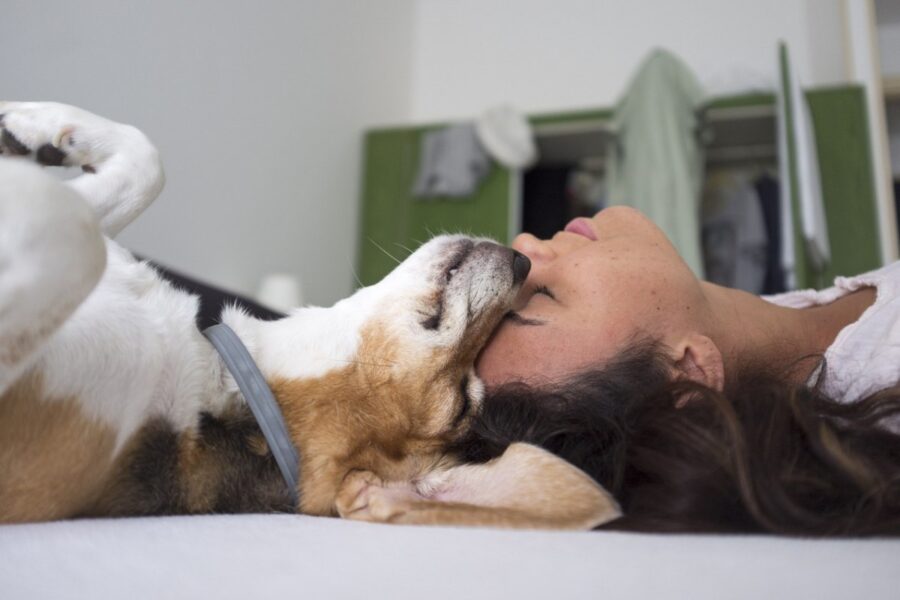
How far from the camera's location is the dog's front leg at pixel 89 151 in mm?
1438

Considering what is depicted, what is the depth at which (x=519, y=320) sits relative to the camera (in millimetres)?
1558

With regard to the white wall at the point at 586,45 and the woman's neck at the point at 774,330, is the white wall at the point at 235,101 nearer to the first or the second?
the white wall at the point at 586,45

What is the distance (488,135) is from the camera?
534cm

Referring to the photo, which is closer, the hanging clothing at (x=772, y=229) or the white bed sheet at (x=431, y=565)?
the white bed sheet at (x=431, y=565)

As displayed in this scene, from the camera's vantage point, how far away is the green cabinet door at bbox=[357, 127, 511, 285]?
543 cm

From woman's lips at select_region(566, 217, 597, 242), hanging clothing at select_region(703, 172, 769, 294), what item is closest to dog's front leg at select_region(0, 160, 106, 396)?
woman's lips at select_region(566, 217, 597, 242)

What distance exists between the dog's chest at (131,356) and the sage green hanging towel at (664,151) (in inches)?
132

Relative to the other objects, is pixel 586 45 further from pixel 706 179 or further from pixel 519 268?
pixel 519 268

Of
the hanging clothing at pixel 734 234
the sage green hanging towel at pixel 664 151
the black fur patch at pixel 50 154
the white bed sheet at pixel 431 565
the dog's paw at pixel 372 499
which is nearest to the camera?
the white bed sheet at pixel 431 565

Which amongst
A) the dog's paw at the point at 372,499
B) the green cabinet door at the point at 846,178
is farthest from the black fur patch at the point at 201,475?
the green cabinet door at the point at 846,178

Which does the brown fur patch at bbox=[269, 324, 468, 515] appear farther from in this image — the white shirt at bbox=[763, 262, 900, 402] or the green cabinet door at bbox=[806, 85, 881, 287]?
the green cabinet door at bbox=[806, 85, 881, 287]

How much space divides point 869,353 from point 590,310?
26.2 inches

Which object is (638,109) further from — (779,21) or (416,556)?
(416,556)

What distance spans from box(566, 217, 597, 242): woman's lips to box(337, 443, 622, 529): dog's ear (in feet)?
2.62
